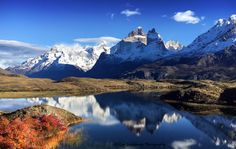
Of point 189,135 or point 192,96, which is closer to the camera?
point 189,135

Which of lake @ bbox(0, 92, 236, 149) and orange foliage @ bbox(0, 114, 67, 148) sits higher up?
orange foliage @ bbox(0, 114, 67, 148)

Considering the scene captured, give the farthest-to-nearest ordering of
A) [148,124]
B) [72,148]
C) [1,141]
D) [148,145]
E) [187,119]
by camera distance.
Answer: [187,119], [148,124], [148,145], [72,148], [1,141]

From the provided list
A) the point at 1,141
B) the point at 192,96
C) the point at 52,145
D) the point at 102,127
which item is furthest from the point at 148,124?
the point at 192,96

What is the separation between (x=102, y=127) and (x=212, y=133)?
30.0 meters

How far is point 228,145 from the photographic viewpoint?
88312mm

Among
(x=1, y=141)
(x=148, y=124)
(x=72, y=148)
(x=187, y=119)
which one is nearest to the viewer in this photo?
(x=1, y=141)

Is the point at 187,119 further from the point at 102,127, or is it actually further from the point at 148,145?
the point at 148,145

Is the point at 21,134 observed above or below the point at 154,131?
above

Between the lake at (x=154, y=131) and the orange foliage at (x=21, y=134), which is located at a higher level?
the orange foliage at (x=21, y=134)

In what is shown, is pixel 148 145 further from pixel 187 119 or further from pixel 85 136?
pixel 187 119

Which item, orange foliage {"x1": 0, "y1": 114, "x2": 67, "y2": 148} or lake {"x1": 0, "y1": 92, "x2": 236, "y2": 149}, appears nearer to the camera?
orange foliage {"x1": 0, "y1": 114, "x2": 67, "y2": 148}

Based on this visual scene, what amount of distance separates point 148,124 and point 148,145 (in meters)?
34.2

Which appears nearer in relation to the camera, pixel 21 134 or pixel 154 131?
pixel 21 134

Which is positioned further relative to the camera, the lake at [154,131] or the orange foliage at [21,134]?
the lake at [154,131]
